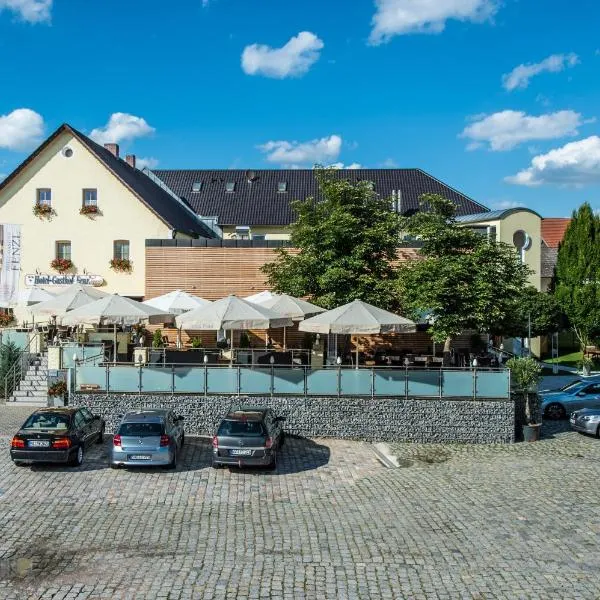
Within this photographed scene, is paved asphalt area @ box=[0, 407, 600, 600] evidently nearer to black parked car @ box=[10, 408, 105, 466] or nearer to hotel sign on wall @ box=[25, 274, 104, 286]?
black parked car @ box=[10, 408, 105, 466]

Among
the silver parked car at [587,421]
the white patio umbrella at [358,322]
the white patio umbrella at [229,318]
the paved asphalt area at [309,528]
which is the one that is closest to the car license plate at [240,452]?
the paved asphalt area at [309,528]

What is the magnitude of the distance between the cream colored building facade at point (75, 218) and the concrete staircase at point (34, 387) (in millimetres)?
7077

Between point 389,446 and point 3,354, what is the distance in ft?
47.6

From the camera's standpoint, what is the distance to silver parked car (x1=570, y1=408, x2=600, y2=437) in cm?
2083

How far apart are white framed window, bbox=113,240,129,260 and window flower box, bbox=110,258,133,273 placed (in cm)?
38

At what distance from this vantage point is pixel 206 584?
32.3 feet

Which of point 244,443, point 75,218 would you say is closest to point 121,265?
point 75,218

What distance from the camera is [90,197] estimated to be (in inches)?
1265

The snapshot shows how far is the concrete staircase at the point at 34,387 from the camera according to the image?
77.2 ft

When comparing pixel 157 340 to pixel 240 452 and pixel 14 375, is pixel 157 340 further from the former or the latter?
pixel 240 452

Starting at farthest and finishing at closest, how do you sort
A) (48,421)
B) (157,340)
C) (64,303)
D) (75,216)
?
(75,216) → (157,340) → (64,303) → (48,421)

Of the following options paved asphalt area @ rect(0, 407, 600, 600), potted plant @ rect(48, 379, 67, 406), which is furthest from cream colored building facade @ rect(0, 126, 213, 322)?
paved asphalt area @ rect(0, 407, 600, 600)

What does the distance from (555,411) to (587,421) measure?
124 inches

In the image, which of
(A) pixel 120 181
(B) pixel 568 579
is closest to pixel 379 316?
(B) pixel 568 579
